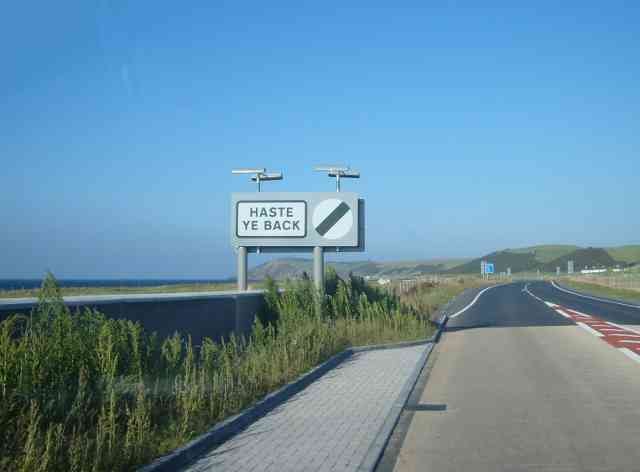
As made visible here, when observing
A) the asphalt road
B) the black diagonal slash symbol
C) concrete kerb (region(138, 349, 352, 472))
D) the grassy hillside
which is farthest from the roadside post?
the grassy hillside

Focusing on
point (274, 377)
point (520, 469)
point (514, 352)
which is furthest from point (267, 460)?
point (514, 352)

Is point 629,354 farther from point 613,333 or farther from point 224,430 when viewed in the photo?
point 224,430

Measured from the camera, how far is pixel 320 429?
8.52m

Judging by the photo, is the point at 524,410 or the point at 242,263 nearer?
the point at 524,410

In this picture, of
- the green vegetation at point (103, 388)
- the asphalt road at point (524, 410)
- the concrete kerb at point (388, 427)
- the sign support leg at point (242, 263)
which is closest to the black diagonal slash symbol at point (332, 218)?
the sign support leg at point (242, 263)

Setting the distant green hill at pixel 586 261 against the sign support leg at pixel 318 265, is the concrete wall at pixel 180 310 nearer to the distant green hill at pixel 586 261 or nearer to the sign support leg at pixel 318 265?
the sign support leg at pixel 318 265

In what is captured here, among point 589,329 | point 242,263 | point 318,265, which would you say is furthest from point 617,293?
point 242,263

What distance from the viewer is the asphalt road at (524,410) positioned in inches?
293

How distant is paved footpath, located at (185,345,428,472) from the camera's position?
23.2 ft

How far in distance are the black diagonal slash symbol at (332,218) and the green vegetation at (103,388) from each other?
807cm

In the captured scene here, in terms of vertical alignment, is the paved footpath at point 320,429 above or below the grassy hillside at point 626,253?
below

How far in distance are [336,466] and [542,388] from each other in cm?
582

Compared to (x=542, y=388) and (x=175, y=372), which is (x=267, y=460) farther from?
(x=542, y=388)

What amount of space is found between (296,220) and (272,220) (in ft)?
2.21
